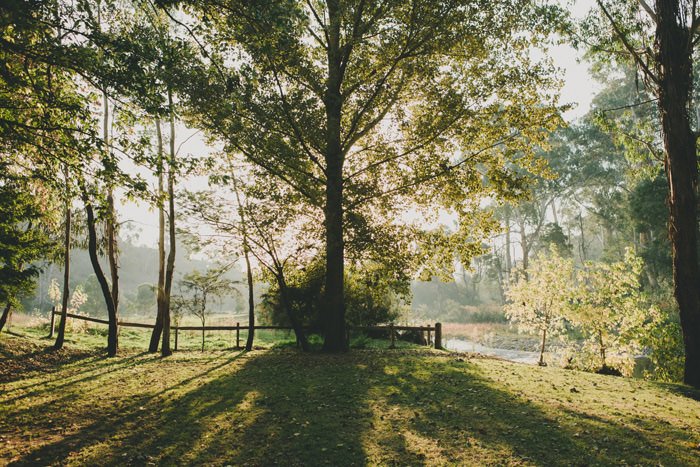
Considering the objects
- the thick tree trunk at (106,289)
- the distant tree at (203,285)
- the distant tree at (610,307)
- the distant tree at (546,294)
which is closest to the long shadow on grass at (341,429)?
the thick tree trunk at (106,289)

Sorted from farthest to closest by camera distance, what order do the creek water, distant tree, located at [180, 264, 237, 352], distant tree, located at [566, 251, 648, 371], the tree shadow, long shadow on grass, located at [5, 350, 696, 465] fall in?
the creek water < distant tree, located at [180, 264, 237, 352] < distant tree, located at [566, 251, 648, 371] < the tree shadow < long shadow on grass, located at [5, 350, 696, 465]

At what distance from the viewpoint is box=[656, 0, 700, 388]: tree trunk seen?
32.6ft

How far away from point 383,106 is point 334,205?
402 cm

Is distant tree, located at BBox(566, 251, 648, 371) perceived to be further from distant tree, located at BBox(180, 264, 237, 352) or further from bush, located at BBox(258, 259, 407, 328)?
distant tree, located at BBox(180, 264, 237, 352)

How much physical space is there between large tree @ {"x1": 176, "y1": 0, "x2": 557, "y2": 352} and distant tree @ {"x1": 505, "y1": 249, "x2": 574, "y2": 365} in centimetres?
535

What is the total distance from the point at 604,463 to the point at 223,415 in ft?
19.4

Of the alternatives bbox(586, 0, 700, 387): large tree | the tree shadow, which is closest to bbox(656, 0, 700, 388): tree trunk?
bbox(586, 0, 700, 387): large tree

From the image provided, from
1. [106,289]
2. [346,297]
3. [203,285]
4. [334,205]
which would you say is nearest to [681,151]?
[334,205]

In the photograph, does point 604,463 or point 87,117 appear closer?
point 604,463

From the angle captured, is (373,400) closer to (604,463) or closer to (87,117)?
(604,463)

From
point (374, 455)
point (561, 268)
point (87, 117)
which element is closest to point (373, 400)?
point (374, 455)

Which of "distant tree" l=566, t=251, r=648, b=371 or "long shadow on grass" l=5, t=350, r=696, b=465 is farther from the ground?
"distant tree" l=566, t=251, r=648, b=371

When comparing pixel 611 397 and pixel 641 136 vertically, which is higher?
pixel 641 136

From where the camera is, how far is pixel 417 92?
13.5m
